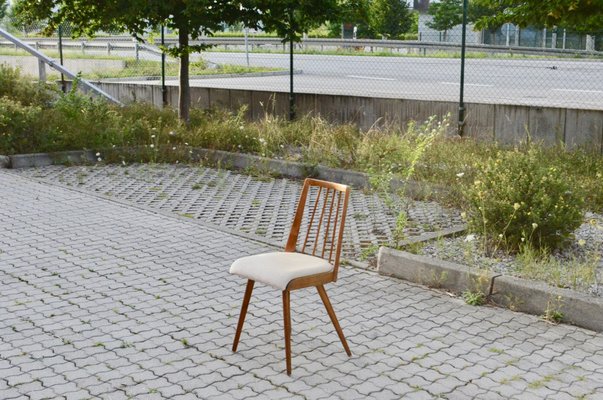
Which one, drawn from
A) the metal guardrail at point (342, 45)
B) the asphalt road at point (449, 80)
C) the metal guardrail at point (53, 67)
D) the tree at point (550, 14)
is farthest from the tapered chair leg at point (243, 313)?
the metal guardrail at point (342, 45)

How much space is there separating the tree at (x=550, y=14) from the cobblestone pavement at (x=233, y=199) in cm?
254

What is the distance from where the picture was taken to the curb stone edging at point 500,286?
6.25m

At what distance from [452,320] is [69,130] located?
348 inches

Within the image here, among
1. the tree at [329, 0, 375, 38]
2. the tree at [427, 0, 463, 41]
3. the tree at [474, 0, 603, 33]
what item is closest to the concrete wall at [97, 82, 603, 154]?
the tree at [329, 0, 375, 38]

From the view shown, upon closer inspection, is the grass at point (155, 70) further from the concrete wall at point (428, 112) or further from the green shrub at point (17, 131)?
the green shrub at point (17, 131)

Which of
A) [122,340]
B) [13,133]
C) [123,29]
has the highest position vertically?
[123,29]

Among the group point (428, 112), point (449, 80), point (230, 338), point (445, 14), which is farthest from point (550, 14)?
point (445, 14)

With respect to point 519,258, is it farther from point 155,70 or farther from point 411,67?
point 155,70

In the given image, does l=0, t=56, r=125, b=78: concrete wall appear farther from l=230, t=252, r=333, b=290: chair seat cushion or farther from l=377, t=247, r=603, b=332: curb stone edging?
l=230, t=252, r=333, b=290: chair seat cushion

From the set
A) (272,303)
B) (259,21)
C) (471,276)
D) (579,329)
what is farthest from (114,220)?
(259,21)

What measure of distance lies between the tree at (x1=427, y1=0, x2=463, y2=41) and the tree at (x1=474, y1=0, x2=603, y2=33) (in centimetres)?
2416

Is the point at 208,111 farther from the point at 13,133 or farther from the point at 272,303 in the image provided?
the point at 272,303

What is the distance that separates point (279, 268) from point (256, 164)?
7322 millimetres

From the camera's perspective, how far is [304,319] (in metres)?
6.38
